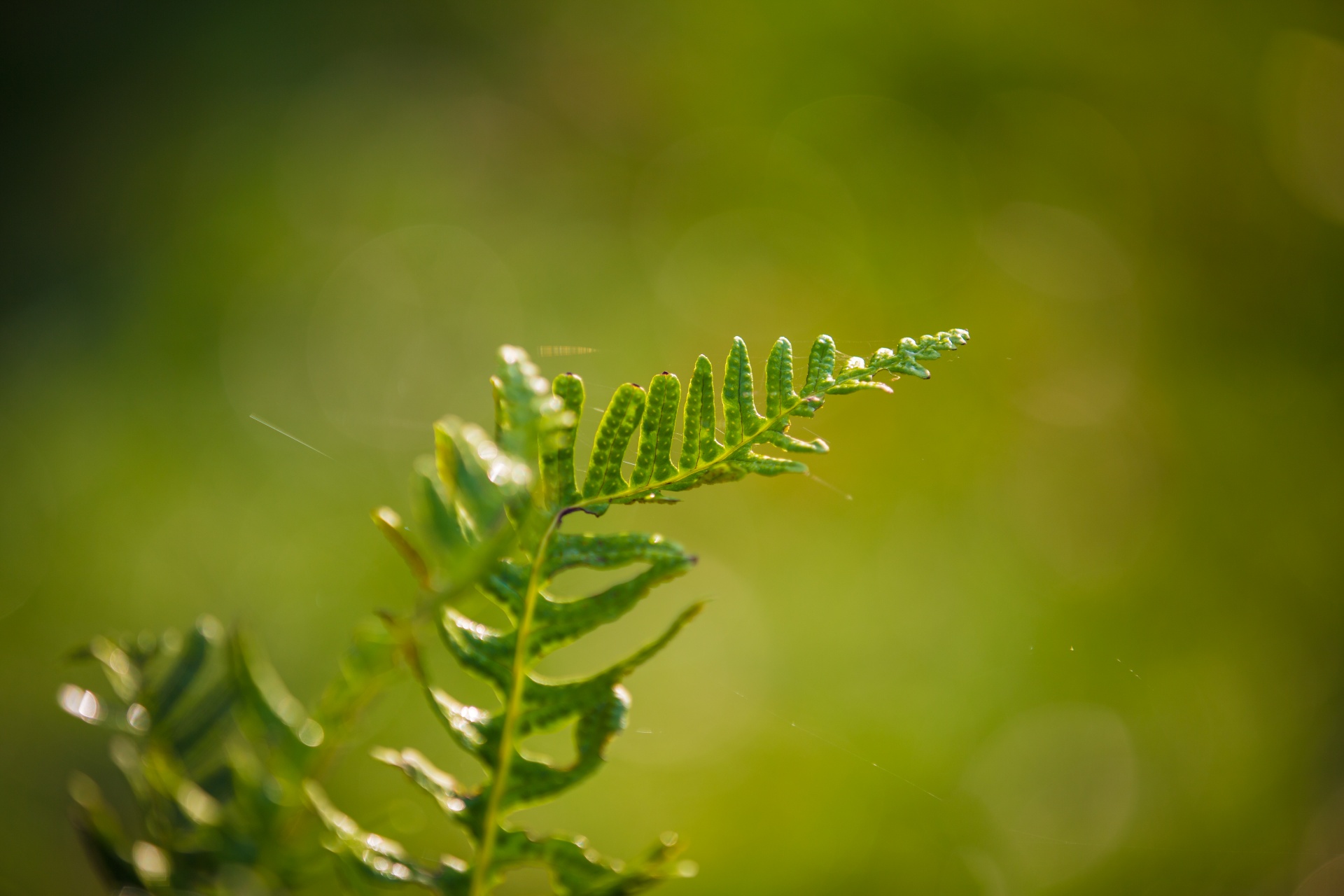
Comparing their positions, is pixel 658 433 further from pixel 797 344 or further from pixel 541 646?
pixel 797 344

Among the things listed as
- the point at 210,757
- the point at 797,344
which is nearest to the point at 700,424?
the point at 210,757

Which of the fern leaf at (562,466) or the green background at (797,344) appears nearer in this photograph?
the fern leaf at (562,466)

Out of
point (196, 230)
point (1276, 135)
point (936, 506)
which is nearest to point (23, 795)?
point (196, 230)

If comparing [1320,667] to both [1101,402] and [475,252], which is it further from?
[475,252]

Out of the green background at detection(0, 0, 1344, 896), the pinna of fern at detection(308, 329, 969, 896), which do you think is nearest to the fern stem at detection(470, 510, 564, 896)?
the pinna of fern at detection(308, 329, 969, 896)

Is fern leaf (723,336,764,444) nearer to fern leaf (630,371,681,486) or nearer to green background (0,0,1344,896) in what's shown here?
fern leaf (630,371,681,486)

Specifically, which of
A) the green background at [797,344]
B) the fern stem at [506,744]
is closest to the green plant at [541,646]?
the fern stem at [506,744]

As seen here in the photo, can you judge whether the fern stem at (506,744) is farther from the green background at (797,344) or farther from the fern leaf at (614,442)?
the green background at (797,344)
